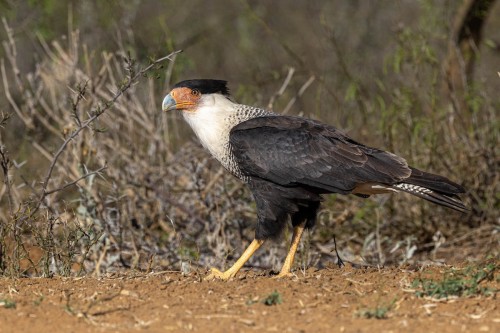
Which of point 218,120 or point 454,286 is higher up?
point 218,120

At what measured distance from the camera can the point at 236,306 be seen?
16.4 feet

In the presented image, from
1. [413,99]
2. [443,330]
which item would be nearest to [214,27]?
[413,99]

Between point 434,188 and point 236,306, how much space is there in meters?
2.05

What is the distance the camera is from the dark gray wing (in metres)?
6.48

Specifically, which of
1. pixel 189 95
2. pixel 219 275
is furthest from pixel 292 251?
pixel 189 95

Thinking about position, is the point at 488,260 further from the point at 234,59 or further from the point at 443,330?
the point at 234,59

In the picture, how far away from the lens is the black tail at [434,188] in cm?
631

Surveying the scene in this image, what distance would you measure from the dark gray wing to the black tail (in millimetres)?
73

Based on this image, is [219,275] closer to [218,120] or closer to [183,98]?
[218,120]

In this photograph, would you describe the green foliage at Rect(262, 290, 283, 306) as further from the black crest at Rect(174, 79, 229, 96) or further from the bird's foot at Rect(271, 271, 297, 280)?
the black crest at Rect(174, 79, 229, 96)

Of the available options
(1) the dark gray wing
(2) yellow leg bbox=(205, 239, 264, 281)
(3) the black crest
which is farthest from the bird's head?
(2) yellow leg bbox=(205, 239, 264, 281)

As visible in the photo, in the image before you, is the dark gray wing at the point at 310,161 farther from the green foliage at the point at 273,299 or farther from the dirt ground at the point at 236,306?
the green foliage at the point at 273,299

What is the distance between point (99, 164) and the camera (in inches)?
335

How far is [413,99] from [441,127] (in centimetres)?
45
